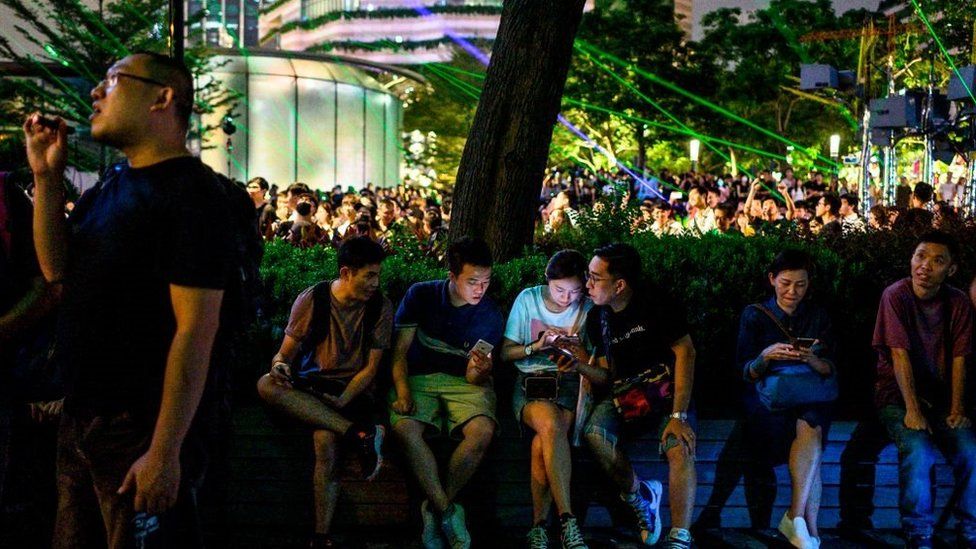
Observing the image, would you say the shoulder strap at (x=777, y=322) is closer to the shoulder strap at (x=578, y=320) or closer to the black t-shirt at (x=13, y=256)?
the shoulder strap at (x=578, y=320)

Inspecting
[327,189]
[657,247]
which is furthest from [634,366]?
[327,189]

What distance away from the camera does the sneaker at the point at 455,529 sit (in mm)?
6266

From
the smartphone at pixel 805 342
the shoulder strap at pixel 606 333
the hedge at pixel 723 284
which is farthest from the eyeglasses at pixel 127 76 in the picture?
the smartphone at pixel 805 342

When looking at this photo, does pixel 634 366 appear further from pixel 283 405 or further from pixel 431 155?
pixel 431 155

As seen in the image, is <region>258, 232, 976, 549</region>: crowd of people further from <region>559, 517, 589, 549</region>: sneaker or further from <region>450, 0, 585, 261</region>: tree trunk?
<region>450, 0, 585, 261</region>: tree trunk

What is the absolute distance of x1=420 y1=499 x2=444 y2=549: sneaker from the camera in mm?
6312

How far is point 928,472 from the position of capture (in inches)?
256

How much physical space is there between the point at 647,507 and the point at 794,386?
1.02 m

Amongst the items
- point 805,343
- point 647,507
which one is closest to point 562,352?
point 647,507

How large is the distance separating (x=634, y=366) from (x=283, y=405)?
1.89 meters

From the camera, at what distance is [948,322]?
267 inches

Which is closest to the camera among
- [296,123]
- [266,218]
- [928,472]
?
[928,472]

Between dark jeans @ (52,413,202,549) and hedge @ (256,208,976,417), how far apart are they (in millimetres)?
3785

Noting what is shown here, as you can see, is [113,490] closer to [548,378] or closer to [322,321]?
[322,321]
